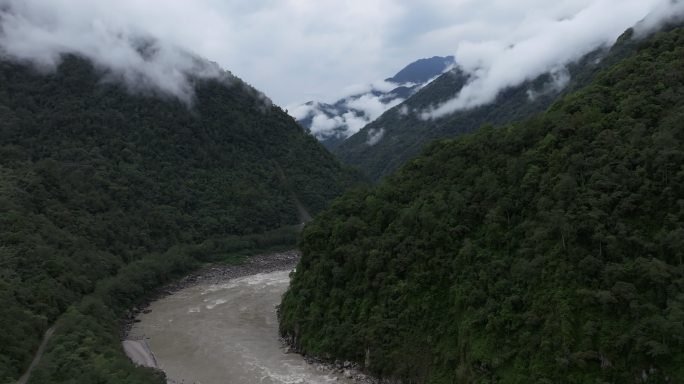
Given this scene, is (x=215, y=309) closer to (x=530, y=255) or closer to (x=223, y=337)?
(x=223, y=337)

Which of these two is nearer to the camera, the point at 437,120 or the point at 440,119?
the point at 440,119

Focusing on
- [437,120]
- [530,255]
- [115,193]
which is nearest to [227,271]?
[115,193]

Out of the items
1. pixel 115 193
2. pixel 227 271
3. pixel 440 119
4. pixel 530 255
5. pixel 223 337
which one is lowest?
pixel 223 337

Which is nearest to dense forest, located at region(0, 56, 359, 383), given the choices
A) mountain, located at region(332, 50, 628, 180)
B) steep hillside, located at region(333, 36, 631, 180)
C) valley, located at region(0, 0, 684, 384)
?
valley, located at region(0, 0, 684, 384)

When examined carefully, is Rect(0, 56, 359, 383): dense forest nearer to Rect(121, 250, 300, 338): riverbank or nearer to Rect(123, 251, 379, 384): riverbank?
Rect(121, 250, 300, 338): riverbank

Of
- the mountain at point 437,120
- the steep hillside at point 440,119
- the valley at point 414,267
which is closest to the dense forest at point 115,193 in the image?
the valley at point 414,267

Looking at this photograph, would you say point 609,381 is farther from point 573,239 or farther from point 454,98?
point 454,98

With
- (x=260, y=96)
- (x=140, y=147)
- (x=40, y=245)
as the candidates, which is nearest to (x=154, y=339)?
(x=40, y=245)
